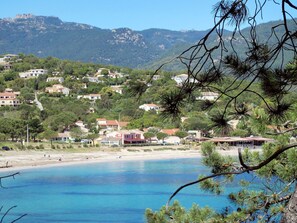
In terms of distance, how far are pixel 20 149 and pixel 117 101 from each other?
16.8 m

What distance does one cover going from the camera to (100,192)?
18875 mm

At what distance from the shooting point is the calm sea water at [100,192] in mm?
14606

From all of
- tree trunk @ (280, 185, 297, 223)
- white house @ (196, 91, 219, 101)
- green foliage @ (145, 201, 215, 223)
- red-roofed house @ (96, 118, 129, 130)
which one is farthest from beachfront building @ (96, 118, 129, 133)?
tree trunk @ (280, 185, 297, 223)

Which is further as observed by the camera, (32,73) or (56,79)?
(32,73)

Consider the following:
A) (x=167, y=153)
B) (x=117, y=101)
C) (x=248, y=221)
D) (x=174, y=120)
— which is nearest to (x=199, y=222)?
(x=248, y=221)

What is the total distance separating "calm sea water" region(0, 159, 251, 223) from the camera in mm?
14606

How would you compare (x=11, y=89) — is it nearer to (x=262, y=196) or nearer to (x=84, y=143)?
(x=84, y=143)

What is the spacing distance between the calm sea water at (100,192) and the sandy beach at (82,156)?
0.80m

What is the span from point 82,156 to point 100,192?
11.9m

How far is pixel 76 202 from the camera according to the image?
16828 mm

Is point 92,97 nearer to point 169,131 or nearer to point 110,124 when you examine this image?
point 110,124

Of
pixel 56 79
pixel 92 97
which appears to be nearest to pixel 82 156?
pixel 92 97

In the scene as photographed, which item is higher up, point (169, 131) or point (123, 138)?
point (169, 131)

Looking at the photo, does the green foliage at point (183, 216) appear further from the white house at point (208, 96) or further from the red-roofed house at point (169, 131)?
the red-roofed house at point (169, 131)
